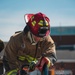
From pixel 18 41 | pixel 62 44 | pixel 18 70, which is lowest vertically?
pixel 62 44

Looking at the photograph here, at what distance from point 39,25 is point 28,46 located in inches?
26.8

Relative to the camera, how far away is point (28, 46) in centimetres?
562

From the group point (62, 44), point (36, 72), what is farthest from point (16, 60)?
point (62, 44)

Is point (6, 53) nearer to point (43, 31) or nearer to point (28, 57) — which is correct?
point (28, 57)

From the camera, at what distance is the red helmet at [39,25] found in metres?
5.03

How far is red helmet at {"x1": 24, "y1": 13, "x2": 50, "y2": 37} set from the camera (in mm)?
5031

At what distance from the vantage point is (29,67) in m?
4.90

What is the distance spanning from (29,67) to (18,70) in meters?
0.36

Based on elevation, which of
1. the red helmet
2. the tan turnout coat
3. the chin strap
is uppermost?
A: the red helmet

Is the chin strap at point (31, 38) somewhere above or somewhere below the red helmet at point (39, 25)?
below

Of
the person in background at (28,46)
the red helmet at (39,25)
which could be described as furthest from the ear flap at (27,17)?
the red helmet at (39,25)

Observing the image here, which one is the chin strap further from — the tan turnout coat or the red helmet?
the red helmet

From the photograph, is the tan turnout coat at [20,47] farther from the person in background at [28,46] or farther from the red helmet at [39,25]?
the red helmet at [39,25]

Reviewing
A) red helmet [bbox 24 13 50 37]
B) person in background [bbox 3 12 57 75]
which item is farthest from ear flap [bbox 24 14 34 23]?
red helmet [bbox 24 13 50 37]
